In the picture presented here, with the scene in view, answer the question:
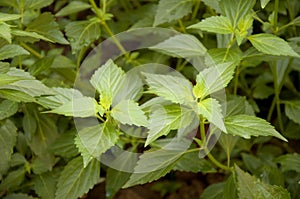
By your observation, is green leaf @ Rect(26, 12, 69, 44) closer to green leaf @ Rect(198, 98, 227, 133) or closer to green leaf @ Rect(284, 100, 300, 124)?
green leaf @ Rect(198, 98, 227, 133)

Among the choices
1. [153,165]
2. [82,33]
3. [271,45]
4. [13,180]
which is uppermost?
[271,45]

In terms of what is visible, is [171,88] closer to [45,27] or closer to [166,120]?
[166,120]

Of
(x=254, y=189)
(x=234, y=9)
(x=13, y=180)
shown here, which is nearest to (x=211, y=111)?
(x=254, y=189)

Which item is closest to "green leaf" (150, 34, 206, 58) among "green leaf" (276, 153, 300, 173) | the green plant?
the green plant

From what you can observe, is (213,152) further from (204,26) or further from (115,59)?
(204,26)

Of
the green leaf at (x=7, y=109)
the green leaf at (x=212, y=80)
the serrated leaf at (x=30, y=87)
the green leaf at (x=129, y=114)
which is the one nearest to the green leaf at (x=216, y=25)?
the green leaf at (x=212, y=80)

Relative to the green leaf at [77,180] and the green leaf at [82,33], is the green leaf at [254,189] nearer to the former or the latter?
the green leaf at [77,180]
